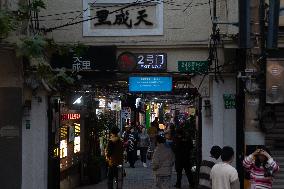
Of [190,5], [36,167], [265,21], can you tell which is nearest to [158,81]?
[190,5]

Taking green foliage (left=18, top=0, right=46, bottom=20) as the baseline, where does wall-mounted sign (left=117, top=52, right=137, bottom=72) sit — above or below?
below

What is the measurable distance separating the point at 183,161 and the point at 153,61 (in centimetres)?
428

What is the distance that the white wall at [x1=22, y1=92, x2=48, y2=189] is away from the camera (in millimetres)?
15891

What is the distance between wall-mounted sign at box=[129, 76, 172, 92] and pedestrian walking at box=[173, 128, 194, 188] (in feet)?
11.4

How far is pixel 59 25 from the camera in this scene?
1616cm

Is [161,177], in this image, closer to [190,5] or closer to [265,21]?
[190,5]

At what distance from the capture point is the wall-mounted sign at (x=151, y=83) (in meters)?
16.0

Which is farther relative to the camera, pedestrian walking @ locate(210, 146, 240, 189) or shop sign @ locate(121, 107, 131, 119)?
shop sign @ locate(121, 107, 131, 119)

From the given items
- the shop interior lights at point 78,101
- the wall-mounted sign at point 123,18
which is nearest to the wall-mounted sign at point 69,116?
the shop interior lights at point 78,101

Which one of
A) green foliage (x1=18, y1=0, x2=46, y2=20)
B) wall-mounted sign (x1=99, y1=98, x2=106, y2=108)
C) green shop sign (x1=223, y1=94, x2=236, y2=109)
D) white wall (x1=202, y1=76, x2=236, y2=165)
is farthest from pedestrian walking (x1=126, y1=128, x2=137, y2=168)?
green foliage (x1=18, y1=0, x2=46, y2=20)

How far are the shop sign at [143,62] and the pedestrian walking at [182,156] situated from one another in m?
3.89

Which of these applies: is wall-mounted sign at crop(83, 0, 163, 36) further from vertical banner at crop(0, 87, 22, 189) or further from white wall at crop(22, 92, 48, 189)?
vertical banner at crop(0, 87, 22, 189)

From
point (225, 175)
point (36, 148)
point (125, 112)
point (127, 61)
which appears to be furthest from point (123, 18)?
point (125, 112)

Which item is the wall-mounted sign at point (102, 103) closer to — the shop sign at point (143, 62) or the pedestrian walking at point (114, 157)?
the pedestrian walking at point (114, 157)
